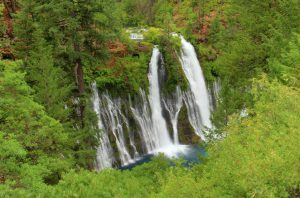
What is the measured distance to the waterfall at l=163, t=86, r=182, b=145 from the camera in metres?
26.7

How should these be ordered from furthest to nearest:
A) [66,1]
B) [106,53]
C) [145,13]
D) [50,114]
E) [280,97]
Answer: [145,13]
[106,53]
[50,114]
[66,1]
[280,97]

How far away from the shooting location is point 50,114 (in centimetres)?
1403

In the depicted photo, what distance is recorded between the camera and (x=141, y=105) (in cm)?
2550

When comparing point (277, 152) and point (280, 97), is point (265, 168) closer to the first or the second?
point (277, 152)

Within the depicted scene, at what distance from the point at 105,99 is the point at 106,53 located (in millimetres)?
8644

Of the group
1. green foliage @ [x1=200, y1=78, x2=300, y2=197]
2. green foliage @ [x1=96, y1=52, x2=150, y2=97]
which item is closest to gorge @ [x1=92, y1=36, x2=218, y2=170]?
green foliage @ [x1=96, y1=52, x2=150, y2=97]

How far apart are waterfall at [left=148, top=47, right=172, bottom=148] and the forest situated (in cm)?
10

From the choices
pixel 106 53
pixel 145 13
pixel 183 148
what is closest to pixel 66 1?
pixel 106 53

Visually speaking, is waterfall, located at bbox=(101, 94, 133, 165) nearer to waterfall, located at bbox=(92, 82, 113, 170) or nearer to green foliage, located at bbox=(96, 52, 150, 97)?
waterfall, located at bbox=(92, 82, 113, 170)

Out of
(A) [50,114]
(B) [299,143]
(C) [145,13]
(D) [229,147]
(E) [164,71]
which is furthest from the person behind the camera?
(C) [145,13]

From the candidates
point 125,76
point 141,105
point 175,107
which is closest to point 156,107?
point 141,105

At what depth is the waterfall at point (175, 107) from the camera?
26.7 m

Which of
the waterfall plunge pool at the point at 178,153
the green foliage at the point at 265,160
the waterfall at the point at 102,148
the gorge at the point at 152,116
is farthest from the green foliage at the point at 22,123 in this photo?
the waterfall plunge pool at the point at 178,153

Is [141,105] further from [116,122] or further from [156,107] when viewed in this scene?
[116,122]
